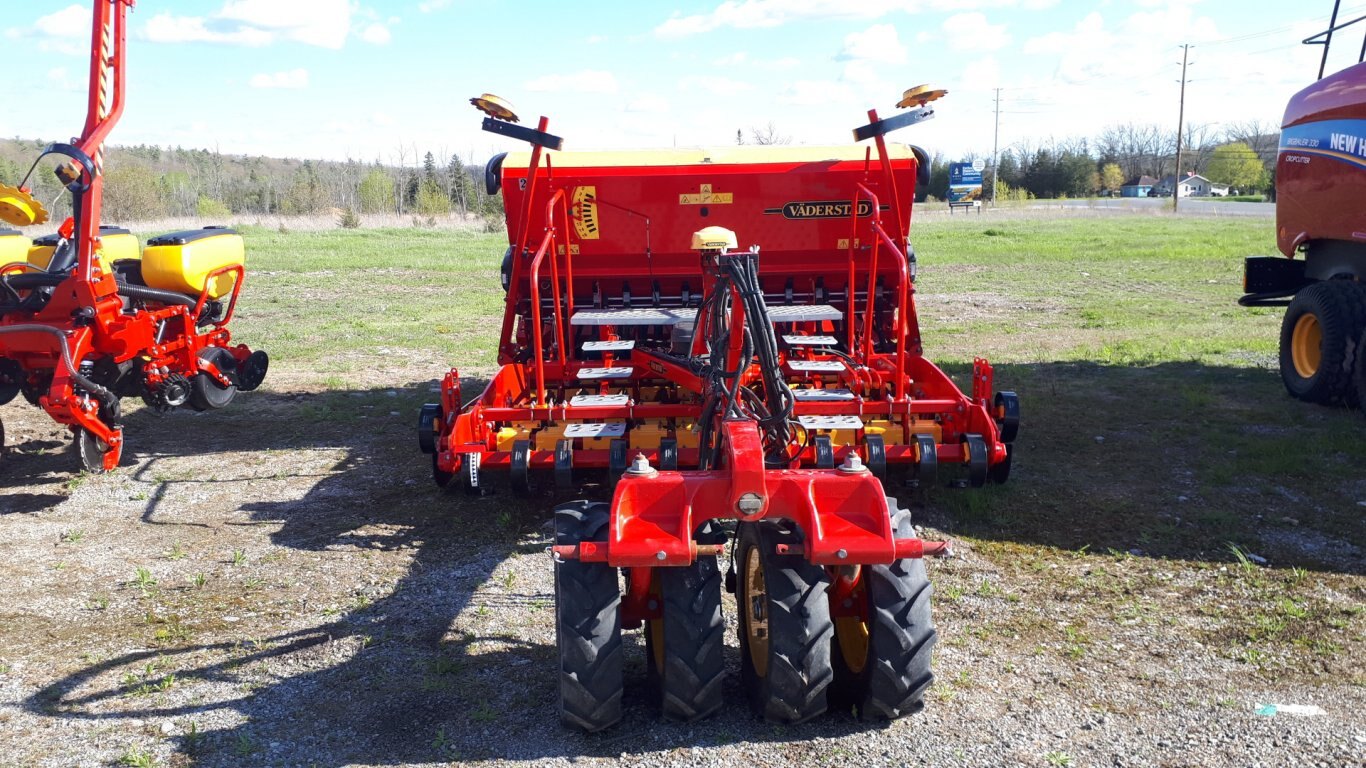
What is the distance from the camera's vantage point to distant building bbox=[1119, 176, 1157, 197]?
86875 mm

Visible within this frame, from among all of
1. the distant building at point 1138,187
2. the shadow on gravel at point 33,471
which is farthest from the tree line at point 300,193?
the distant building at point 1138,187

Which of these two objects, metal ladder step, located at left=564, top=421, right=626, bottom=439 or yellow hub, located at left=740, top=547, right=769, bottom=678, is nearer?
yellow hub, located at left=740, top=547, right=769, bottom=678

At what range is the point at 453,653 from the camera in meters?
4.39

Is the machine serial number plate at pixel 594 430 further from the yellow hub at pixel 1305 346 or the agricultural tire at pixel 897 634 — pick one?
the yellow hub at pixel 1305 346

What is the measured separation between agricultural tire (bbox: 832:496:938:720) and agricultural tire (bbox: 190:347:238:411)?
5.90 meters

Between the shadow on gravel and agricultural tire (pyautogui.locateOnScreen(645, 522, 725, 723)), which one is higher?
agricultural tire (pyautogui.locateOnScreen(645, 522, 725, 723))

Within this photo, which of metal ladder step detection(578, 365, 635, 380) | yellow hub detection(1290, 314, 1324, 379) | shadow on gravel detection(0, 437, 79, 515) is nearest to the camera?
metal ladder step detection(578, 365, 635, 380)

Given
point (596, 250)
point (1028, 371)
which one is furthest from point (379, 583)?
point (1028, 371)

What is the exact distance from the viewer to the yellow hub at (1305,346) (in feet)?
29.7


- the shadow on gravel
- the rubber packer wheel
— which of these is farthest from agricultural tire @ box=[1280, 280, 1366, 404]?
the shadow on gravel

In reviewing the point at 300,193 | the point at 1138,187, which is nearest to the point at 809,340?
the point at 300,193

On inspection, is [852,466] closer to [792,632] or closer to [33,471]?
[792,632]

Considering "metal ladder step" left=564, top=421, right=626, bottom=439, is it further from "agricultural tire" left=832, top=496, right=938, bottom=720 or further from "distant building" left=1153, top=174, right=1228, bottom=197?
"distant building" left=1153, top=174, right=1228, bottom=197

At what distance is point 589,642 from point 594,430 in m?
2.46
